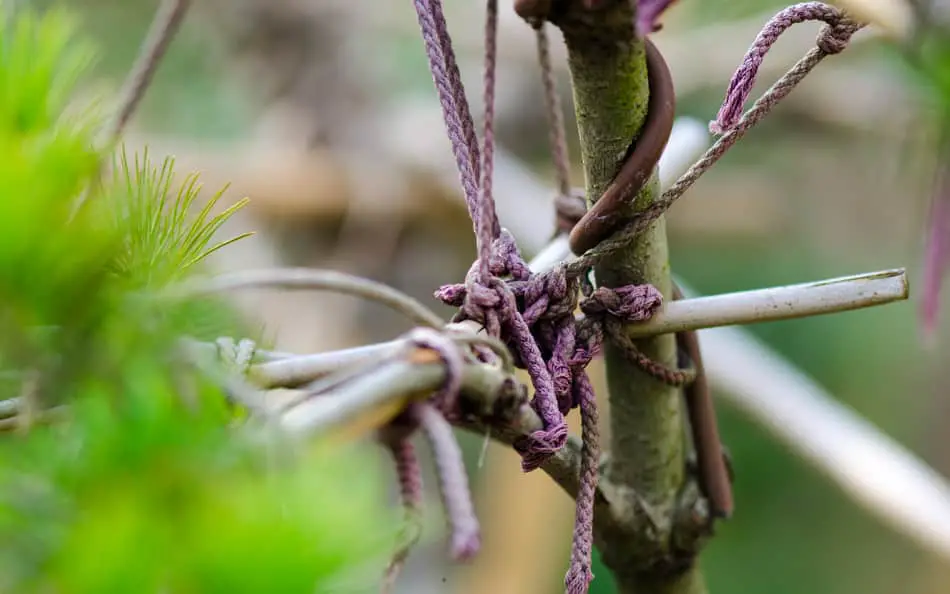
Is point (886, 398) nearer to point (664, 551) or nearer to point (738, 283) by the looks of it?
point (738, 283)

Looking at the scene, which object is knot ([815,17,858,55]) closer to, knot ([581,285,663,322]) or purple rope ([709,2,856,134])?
purple rope ([709,2,856,134])

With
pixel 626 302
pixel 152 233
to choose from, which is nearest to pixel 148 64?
pixel 152 233

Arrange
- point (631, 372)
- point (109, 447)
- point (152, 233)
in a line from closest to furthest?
point (109, 447), point (152, 233), point (631, 372)

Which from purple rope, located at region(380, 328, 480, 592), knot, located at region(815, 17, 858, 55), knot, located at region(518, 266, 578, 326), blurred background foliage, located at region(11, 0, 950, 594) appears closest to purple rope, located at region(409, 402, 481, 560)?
purple rope, located at region(380, 328, 480, 592)

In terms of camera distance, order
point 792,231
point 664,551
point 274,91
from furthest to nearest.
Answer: point 792,231, point 274,91, point 664,551

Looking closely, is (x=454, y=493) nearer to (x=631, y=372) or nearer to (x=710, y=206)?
(x=631, y=372)

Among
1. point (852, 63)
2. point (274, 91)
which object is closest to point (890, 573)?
point (852, 63)

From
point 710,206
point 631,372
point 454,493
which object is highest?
point 454,493
